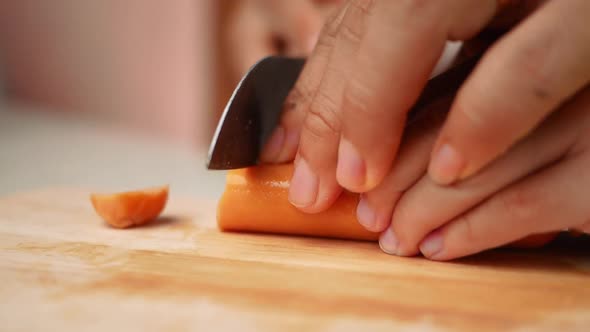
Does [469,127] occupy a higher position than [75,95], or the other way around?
[469,127]

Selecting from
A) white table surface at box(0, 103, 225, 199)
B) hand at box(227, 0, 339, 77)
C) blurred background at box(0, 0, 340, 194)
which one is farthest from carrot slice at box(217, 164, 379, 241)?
blurred background at box(0, 0, 340, 194)

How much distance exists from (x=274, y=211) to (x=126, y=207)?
15.4 inches

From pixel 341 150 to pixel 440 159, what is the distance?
20 centimetres

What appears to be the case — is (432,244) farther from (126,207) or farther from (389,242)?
(126,207)

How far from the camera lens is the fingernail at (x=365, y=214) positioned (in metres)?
1.28

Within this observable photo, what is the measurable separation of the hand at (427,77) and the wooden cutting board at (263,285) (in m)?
0.21

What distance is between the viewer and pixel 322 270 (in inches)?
45.2

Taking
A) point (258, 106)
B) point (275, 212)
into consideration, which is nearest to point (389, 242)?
point (275, 212)

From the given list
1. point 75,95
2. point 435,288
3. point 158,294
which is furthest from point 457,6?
point 75,95

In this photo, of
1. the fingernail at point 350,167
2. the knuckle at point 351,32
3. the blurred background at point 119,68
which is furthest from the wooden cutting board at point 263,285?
the blurred background at point 119,68

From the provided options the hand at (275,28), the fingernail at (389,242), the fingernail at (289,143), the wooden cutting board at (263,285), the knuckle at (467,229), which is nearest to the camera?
the wooden cutting board at (263,285)

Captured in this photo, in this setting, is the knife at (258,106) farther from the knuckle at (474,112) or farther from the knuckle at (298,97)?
the knuckle at (474,112)

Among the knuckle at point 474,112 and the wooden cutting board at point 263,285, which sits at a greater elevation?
the knuckle at point 474,112

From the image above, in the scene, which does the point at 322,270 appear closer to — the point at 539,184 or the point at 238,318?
the point at 238,318
